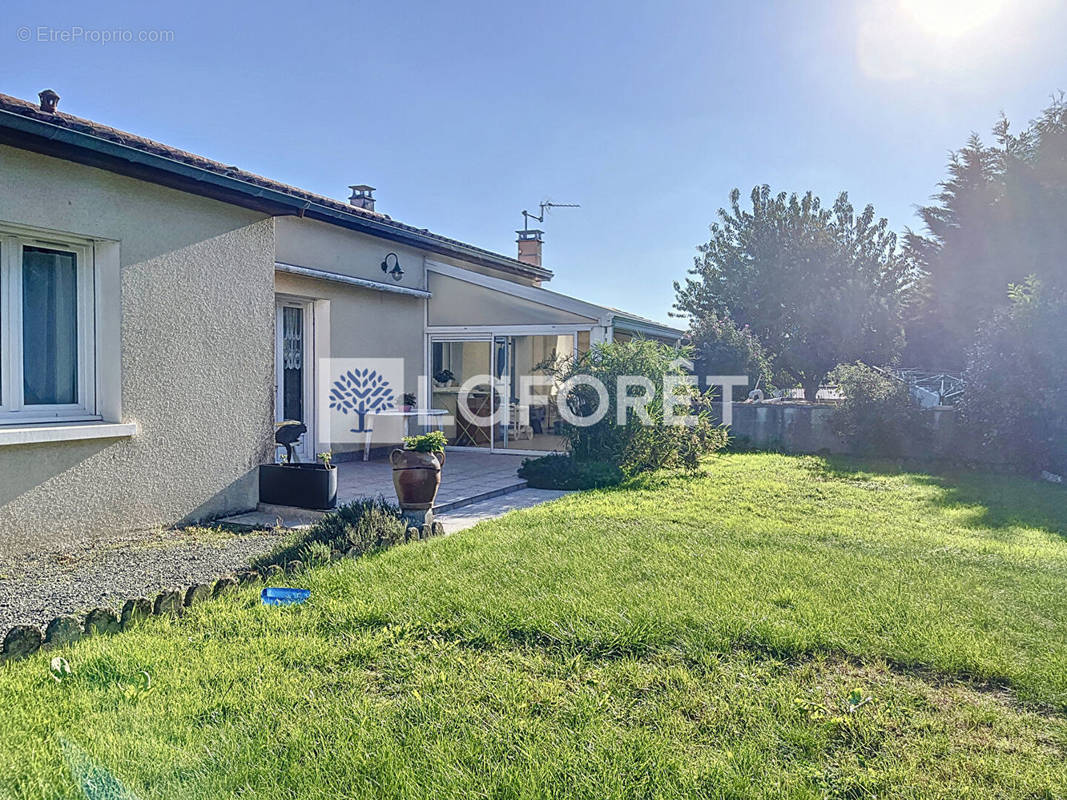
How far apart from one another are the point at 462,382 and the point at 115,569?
1019 cm

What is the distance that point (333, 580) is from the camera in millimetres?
5738

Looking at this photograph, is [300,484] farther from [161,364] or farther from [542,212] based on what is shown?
[542,212]

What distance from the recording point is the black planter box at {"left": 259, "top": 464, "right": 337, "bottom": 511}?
8453mm

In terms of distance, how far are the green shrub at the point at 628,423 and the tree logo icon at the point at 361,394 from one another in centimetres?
367

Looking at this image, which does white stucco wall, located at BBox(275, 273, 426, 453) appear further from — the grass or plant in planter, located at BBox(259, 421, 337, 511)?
the grass

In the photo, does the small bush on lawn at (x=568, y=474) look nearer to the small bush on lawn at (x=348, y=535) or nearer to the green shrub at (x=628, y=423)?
the green shrub at (x=628, y=423)

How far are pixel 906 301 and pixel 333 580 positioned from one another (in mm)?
36686

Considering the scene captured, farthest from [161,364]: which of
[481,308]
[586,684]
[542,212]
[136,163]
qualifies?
[542,212]

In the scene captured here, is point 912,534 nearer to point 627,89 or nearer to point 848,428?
point 848,428

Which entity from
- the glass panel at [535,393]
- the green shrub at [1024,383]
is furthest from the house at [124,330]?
the green shrub at [1024,383]

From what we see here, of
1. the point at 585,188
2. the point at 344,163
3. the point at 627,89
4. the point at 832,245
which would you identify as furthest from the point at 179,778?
the point at 832,245

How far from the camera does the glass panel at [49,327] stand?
6590 millimetres

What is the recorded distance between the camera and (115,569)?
6.10 meters

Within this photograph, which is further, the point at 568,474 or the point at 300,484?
the point at 568,474
